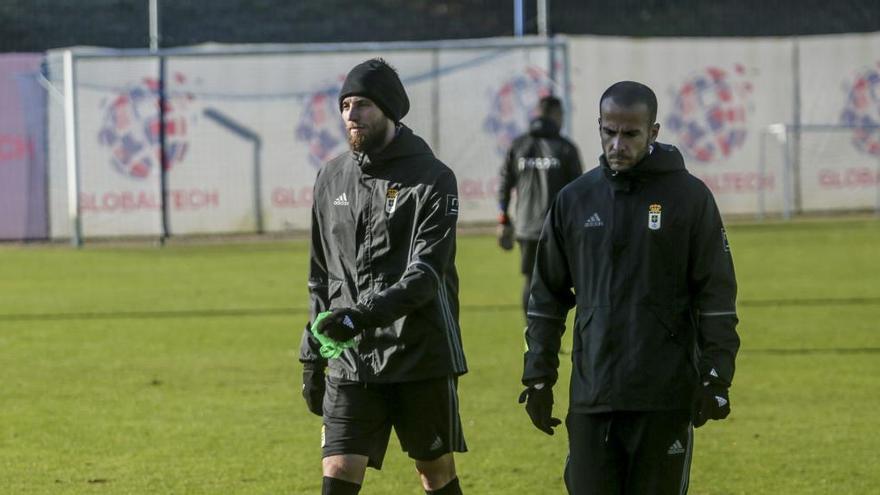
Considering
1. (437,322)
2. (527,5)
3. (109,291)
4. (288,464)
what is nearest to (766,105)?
(527,5)

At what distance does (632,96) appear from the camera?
519 centimetres

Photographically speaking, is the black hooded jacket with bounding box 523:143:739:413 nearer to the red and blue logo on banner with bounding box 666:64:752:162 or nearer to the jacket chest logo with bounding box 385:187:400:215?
the jacket chest logo with bounding box 385:187:400:215

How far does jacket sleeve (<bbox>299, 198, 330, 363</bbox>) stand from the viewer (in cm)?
613

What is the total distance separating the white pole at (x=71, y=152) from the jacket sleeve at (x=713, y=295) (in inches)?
891

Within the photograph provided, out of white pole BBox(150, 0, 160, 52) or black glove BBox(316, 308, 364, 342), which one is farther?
white pole BBox(150, 0, 160, 52)

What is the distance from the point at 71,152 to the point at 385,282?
22.0 meters

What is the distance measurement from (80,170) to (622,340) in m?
23.5

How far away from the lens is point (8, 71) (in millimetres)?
28203

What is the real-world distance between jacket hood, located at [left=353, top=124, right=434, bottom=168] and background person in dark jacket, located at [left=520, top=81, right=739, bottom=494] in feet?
3.25

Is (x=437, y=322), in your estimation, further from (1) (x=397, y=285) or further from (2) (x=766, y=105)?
(2) (x=766, y=105)

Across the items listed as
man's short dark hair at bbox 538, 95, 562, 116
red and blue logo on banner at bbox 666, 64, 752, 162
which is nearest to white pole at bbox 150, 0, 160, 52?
red and blue logo on banner at bbox 666, 64, 752, 162

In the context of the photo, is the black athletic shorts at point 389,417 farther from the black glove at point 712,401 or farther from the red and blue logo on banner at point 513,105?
the red and blue logo on banner at point 513,105

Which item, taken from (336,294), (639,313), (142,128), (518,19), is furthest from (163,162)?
(639,313)

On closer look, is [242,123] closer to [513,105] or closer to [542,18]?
[513,105]
